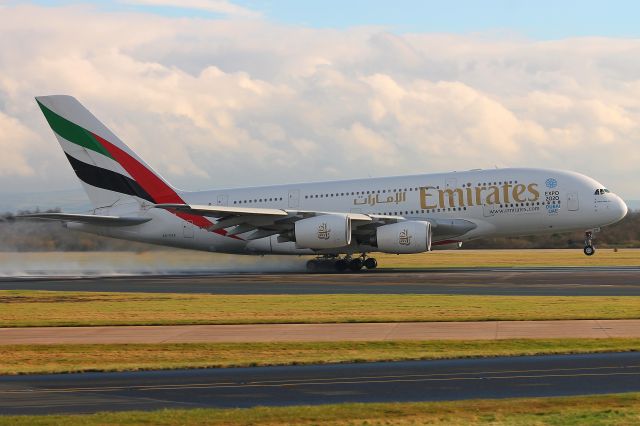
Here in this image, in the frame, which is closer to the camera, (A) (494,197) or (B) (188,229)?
(A) (494,197)

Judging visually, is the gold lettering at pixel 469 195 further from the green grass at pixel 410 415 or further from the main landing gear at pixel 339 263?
the green grass at pixel 410 415

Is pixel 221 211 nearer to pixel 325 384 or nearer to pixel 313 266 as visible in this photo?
pixel 313 266

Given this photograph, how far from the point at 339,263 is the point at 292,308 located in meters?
19.7

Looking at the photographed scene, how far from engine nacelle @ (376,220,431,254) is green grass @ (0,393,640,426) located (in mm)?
30903

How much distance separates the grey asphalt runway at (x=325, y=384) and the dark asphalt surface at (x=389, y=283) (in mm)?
15455

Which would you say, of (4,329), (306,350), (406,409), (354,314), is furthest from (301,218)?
(406,409)

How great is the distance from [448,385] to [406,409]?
2145mm

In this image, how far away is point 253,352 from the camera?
18891 millimetres

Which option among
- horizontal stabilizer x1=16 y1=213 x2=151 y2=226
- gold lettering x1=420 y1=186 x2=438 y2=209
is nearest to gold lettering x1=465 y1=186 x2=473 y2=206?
gold lettering x1=420 y1=186 x2=438 y2=209

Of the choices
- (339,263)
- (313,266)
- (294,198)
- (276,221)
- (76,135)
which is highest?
(76,135)

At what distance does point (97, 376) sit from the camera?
1630 cm

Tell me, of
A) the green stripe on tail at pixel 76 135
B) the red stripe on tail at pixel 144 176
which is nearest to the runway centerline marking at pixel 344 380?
the red stripe on tail at pixel 144 176

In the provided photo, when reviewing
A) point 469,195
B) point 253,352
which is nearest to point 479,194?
point 469,195

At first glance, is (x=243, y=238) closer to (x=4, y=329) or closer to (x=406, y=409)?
(x=4, y=329)
